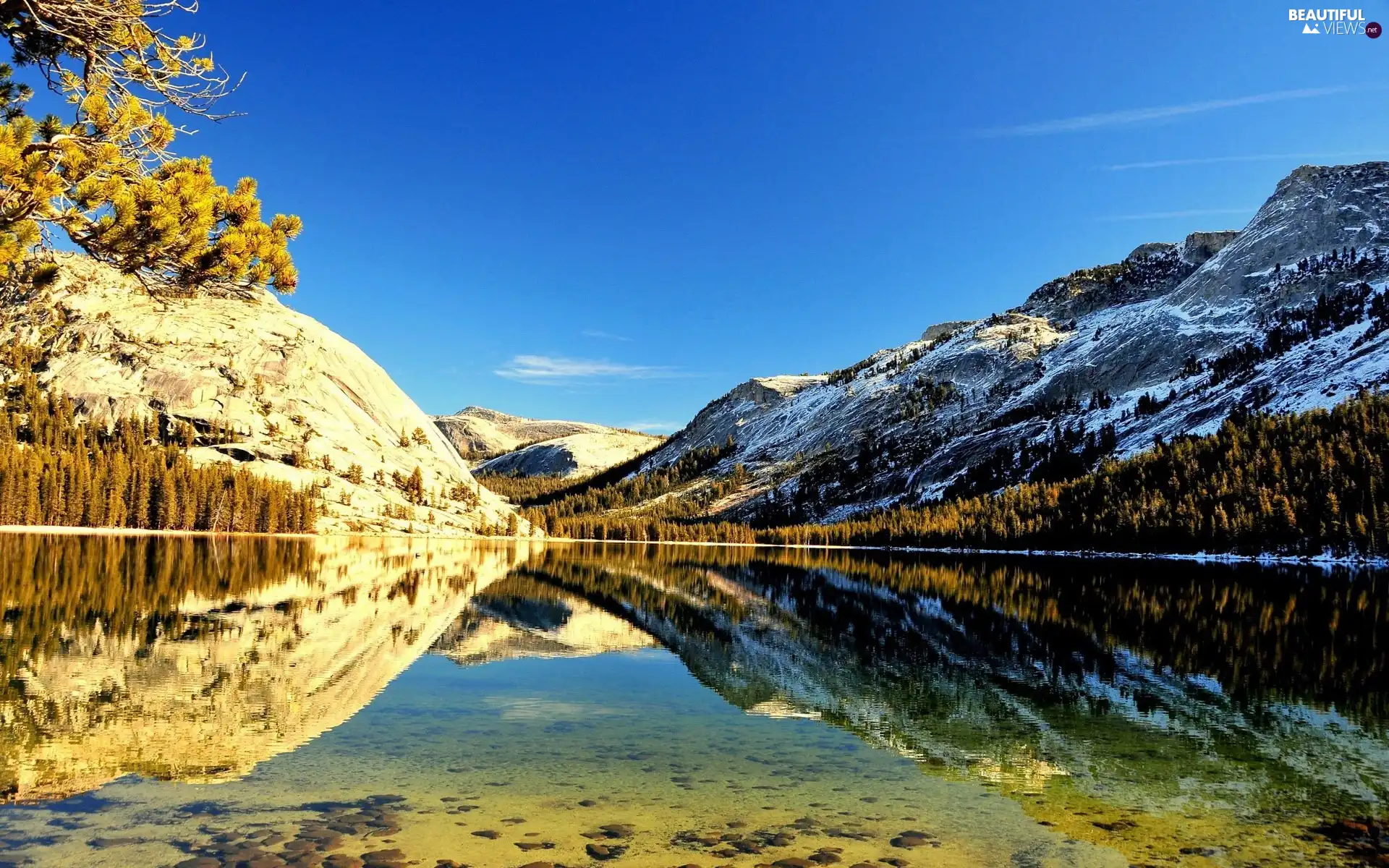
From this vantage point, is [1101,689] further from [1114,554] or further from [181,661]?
[1114,554]

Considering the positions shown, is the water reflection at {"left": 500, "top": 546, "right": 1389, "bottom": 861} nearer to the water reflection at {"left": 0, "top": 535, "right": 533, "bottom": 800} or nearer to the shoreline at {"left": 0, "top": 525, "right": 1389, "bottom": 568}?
the water reflection at {"left": 0, "top": 535, "right": 533, "bottom": 800}

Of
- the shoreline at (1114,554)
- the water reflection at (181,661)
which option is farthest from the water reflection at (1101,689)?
the shoreline at (1114,554)

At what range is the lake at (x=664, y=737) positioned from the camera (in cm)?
1345

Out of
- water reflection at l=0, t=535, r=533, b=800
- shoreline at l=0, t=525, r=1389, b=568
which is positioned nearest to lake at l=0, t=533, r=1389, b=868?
water reflection at l=0, t=535, r=533, b=800

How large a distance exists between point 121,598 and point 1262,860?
49.2 m

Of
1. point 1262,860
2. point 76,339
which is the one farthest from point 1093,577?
point 76,339

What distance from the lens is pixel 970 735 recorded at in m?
21.8

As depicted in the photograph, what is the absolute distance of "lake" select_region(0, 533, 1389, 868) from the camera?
13.5 m

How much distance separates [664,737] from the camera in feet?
69.8

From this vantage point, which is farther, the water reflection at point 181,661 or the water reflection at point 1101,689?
the water reflection at point 181,661

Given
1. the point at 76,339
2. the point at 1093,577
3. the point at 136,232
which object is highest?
the point at 76,339

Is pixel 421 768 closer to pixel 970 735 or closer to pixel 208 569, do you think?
pixel 970 735

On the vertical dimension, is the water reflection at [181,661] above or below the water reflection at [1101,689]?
above

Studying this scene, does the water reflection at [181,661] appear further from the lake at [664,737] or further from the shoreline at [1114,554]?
the shoreline at [1114,554]
